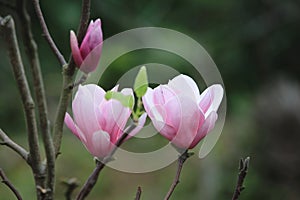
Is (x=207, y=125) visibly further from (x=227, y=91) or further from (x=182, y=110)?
(x=227, y=91)

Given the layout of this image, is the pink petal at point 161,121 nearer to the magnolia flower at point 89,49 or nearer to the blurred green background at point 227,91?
the magnolia flower at point 89,49

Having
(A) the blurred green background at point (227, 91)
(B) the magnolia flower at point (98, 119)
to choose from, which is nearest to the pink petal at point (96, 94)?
(B) the magnolia flower at point (98, 119)

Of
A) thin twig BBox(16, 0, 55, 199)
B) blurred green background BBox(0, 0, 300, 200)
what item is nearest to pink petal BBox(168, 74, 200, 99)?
thin twig BBox(16, 0, 55, 199)

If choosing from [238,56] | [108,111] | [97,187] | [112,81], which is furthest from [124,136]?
[238,56]

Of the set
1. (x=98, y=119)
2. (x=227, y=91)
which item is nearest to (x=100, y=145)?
(x=98, y=119)

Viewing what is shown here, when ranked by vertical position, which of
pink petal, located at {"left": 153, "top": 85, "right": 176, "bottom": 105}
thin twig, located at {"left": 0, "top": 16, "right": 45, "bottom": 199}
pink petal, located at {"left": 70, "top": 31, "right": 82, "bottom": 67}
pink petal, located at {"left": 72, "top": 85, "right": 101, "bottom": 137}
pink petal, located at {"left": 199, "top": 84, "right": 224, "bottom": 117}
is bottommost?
thin twig, located at {"left": 0, "top": 16, "right": 45, "bottom": 199}

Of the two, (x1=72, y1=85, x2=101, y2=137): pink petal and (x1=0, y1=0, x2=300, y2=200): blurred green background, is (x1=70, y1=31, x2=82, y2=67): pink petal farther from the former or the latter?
(x1=0, y1=0, x2=300, y2=200): blurred green background

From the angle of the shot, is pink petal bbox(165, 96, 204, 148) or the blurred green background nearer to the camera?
pink petal bbox(165, 96, 204, 148)

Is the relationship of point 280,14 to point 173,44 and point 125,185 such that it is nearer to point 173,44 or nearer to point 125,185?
point 173,44
